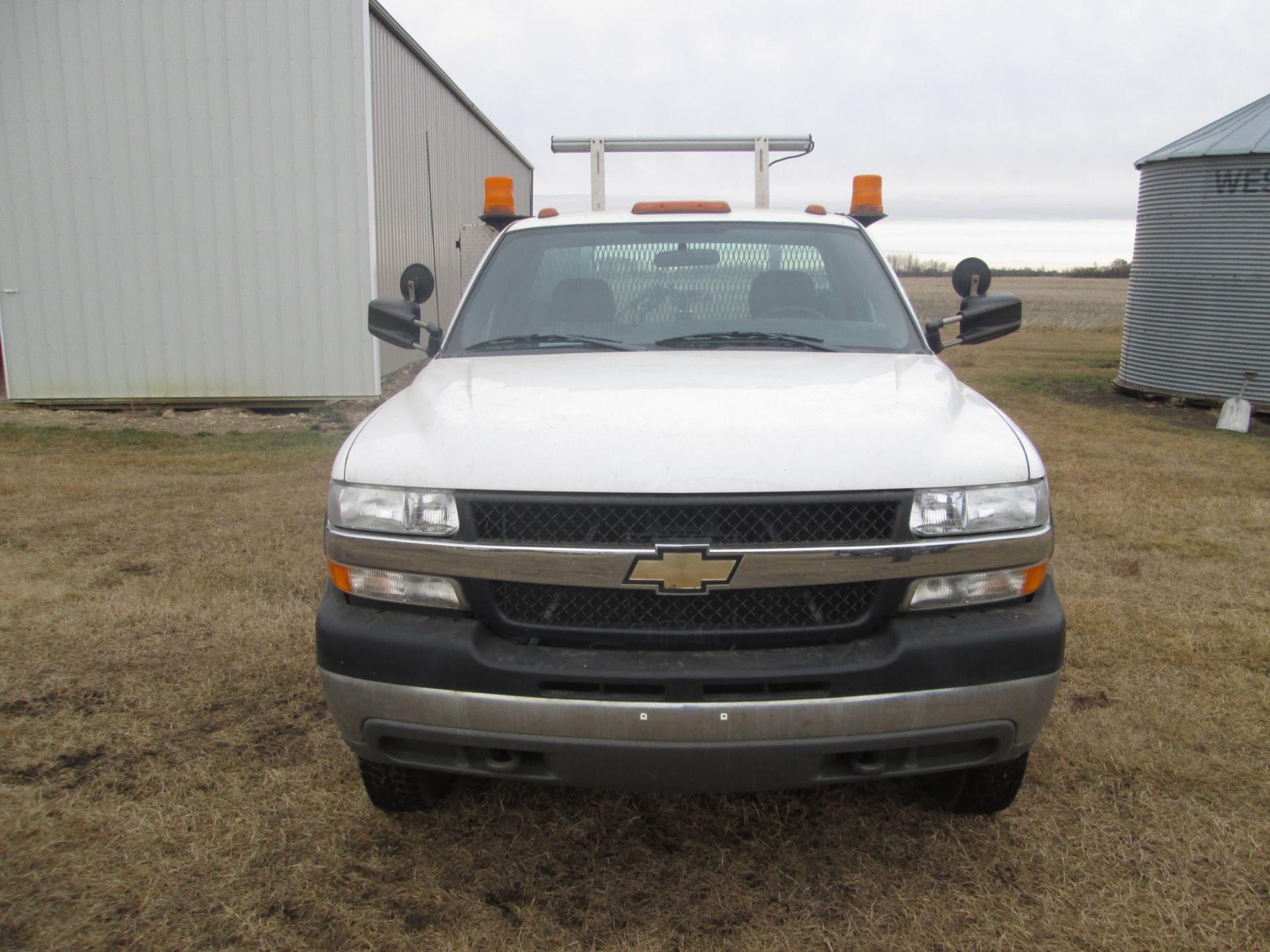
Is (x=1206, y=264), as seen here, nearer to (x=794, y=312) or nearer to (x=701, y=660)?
(x=794, y=312)

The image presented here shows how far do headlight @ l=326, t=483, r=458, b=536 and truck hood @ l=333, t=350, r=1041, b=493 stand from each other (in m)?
0.03

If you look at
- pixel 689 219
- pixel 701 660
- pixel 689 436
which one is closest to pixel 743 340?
pixel 689 219

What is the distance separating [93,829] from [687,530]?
6.63 feet

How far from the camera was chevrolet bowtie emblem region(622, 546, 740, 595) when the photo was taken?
2303 millimetres

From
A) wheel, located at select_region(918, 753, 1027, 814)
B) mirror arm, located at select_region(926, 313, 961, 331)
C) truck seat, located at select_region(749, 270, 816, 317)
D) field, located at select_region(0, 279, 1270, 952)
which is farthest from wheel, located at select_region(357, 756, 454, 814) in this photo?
mirror arm, located at select_region(926, 313, 961, 331)

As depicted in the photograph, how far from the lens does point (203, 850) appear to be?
9.10ft

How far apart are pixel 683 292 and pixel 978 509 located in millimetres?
1669

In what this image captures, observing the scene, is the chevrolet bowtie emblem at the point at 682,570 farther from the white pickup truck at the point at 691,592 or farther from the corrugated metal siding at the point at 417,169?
the corrugated metal siding at the point at 417,169

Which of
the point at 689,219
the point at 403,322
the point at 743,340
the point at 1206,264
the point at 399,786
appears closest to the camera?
the point at 399,786

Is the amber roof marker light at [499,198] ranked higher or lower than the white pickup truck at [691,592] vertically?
higher

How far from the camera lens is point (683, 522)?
7.73ft

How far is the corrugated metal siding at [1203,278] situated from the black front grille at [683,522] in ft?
36.0

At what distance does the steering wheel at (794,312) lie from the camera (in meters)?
3.68

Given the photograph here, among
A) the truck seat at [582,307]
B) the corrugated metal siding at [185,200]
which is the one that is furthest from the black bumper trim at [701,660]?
the corrugated metal siding at [185,200]
